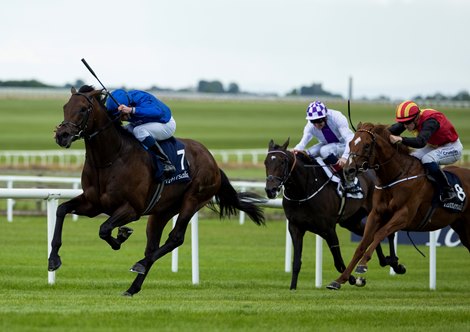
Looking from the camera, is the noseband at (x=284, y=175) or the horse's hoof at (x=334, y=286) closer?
the horse's hoof at (x=334, y=286)

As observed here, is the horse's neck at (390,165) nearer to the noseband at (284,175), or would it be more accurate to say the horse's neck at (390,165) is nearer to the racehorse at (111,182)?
the noseband at (284,175)

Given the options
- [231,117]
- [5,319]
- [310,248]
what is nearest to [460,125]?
[231,117]

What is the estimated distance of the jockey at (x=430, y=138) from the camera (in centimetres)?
1103

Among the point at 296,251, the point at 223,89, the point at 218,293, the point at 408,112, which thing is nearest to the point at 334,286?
the point at 218,293

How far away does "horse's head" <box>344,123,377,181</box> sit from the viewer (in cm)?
1062

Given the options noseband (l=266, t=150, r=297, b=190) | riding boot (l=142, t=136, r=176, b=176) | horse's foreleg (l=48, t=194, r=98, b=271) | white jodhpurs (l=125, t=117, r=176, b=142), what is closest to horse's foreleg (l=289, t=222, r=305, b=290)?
noseband (l=266, t=150, r=297, b=190)

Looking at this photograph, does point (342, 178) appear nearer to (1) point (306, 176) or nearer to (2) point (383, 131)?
(1) point (306, 176)

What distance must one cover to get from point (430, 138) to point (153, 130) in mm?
2911

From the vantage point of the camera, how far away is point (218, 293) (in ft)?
34.9

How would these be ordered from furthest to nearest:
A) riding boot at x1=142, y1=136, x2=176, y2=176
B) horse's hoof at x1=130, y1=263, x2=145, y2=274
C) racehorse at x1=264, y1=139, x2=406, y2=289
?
racehorse at x1=264, y1=139, x2=406, y2=289 < riding boot at x1=142, y1=136, x2=176, y2=176 < horse's hoof at x1=130, y1=263, x2=145, y2=274

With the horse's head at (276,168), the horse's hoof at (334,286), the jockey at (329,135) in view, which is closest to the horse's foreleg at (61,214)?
the horse's head at (276,168)

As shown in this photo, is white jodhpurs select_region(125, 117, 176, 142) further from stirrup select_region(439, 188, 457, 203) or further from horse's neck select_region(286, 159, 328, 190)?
stirrup select_region(439, 188, 457, 203)

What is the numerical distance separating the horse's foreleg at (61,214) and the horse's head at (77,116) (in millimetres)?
658

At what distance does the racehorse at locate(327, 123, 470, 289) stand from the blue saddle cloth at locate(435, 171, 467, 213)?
0.9 inches
